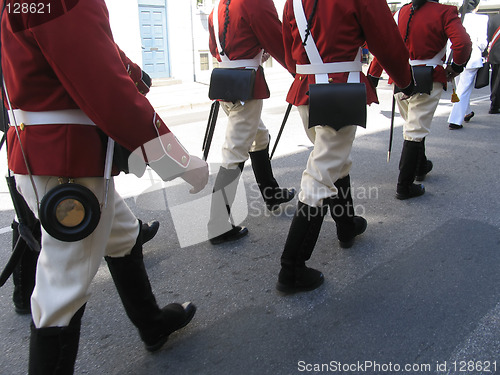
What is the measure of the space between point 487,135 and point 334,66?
470 cm

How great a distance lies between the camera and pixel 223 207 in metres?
3.26

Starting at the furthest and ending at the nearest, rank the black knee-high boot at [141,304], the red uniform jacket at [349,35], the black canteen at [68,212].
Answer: the red uniform jacket at [349,35] → the black knee-high boot at [141,304] → the black canteen at [68,212]

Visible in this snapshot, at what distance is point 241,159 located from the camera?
10.5ft

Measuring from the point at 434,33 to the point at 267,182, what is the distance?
184 cm

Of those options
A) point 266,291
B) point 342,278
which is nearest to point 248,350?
point 266,291

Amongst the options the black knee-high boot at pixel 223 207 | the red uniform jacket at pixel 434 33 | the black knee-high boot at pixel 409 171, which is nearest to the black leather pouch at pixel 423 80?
the red uniform jacket at pixel 434 33

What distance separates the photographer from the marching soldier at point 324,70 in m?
2.34

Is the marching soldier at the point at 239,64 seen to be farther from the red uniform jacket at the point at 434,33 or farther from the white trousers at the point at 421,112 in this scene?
the white trousers at the point at 421,112

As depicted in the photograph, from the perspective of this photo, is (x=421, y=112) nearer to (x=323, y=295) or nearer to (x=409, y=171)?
(x=409, y=171)

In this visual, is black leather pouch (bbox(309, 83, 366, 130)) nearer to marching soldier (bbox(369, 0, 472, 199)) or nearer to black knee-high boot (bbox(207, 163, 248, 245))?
black knee-high boot (bbox(207, 163, 248, 245))

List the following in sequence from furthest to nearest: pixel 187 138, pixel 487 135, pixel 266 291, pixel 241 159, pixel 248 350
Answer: pixel 187 138
pixel 487 135
pixel 241 159
pixel 266 291
pixel 248 350

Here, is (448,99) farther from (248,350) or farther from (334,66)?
(248,350)

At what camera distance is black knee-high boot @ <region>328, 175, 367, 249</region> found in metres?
2.93

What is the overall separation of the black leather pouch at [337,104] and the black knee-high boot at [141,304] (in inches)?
43.2
